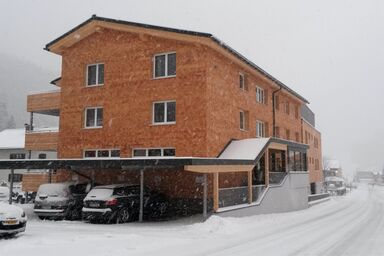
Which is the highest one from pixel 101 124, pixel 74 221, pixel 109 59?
pixel 109 59

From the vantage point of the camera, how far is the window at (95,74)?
25.7m

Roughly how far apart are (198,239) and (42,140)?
1886cm

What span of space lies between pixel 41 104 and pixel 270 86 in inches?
652

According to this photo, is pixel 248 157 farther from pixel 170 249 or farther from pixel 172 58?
pixel 170 249

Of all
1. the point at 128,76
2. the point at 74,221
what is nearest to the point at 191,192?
the point at 74,221

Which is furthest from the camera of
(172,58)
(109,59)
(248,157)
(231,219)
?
(109,59)

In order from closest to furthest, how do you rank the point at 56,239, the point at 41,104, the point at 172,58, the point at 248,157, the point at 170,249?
the point at 170,249 < the point at 56,239 < the point at 248,157 < the point at 172,58 < the point at 41,104

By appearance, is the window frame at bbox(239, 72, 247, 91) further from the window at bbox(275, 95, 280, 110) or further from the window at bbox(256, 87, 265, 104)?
the window at bbox(275, 95, 280, 110)

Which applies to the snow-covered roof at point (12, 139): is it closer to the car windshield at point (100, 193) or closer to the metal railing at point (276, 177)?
the metal railing at point (276, 177)

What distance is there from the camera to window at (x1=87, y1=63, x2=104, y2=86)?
25703 mm

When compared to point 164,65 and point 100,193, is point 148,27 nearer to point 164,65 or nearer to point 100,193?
point 164,65

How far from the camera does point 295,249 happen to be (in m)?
11.5

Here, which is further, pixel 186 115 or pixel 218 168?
pixel 186 115

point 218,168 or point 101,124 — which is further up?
point 101,124
